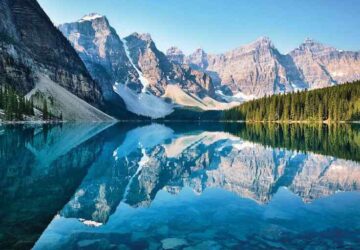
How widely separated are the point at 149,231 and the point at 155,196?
303 inches

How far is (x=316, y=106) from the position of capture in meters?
153

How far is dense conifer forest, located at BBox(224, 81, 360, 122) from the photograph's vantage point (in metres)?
141

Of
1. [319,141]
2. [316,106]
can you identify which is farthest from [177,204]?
[316,106]

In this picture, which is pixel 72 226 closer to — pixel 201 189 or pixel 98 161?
pixel 201 189

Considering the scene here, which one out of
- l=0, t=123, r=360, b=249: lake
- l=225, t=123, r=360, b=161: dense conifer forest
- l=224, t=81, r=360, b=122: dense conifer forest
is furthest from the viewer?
l=224, t=81, r=360, b=122: dense conifer forest

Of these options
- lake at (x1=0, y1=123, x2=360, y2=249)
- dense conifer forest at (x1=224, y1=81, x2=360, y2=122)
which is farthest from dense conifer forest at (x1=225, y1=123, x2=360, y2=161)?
dense conifer forest at (x1=224, y1=81, x2=360, y2=122)

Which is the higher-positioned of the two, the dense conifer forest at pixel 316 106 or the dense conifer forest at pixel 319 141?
the dense conifer forest at pixel 316 106

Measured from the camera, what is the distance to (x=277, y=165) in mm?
35125

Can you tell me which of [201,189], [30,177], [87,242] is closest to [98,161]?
[30,177]

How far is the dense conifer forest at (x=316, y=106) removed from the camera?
141125mm

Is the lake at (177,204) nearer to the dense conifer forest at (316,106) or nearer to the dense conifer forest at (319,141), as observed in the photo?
the dense conifer forest at (319,141)

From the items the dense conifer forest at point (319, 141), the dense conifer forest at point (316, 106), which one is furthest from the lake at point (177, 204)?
the dense conifer forest at point (316, 106)

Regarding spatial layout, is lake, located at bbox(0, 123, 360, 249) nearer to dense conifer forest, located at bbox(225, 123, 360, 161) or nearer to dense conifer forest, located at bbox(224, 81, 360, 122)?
dense conifer forest, located at bbox(225, 123, 360, 161)

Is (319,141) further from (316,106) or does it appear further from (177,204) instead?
(316,106)
